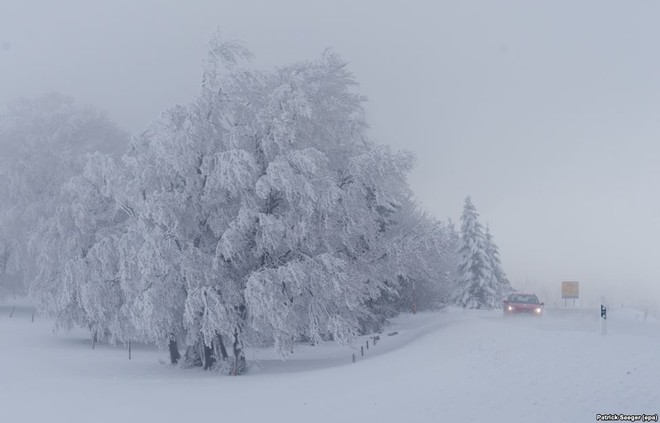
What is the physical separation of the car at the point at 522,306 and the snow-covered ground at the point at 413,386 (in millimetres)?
6605

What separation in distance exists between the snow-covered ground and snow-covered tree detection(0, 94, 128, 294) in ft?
59.2

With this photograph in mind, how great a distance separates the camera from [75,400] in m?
22.4

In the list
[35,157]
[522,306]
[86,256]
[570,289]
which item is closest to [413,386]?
[522,306]

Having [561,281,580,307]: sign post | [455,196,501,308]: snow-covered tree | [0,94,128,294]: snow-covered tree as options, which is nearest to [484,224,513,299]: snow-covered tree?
[455,196,501,308]: snow-covered tree

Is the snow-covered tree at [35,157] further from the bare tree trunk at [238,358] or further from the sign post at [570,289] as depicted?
the sign post at [570,289]

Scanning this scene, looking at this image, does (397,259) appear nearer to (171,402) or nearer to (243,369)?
(243,369)

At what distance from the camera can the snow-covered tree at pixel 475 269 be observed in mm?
61531

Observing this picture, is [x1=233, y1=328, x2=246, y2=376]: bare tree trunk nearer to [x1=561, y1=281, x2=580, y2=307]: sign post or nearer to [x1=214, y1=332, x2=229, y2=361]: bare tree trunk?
[x1=214, y1=332, x2=229, y2=361]: bare tree trunk

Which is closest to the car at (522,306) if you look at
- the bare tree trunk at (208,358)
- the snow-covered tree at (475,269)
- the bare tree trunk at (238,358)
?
the bare tree trunk at (238,358)

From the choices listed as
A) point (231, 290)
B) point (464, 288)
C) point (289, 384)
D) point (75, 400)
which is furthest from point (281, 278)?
point (464, 288)

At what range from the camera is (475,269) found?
62719 mm

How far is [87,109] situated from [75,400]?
33770 millimetres

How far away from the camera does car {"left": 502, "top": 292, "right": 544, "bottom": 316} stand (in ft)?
121

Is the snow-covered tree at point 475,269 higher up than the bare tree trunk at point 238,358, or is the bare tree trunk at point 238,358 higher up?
the snow-covered tree at point 475,269
